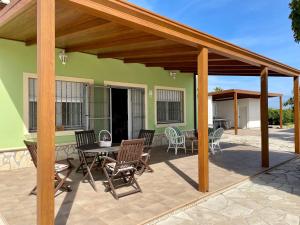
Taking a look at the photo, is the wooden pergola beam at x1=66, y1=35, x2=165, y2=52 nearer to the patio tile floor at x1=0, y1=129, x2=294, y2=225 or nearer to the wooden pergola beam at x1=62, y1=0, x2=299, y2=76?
the wooden pergola beam at x1=62, y1=0, x2=299, y2=76

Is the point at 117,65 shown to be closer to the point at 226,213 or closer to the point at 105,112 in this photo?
the point at 105,112

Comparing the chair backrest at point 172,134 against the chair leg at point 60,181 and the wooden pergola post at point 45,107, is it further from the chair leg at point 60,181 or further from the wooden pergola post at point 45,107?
the wooden pergola post at point 45,107

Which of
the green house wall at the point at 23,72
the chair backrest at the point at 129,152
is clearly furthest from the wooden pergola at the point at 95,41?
the chair backrest at the point at 129,152

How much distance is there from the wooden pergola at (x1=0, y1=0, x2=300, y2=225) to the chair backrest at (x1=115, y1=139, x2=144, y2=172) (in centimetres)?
117

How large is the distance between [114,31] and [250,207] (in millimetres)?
3910

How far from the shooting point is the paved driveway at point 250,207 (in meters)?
3.69

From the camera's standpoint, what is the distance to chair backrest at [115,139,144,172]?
4582 mm

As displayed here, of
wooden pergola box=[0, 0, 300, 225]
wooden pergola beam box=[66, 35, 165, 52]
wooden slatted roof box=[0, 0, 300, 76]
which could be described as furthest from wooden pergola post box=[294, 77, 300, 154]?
wooden pergola beam box=[66, 35, 165, 52]

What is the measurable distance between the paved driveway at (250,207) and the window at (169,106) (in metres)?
5.86

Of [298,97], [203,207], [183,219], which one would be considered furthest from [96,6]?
[298,97]

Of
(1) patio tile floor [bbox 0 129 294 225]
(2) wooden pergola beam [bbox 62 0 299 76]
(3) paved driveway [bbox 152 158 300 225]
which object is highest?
(2) wooden pergola beam [bbox 62 0 299 76]

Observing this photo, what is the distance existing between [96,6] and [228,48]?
3324 mm

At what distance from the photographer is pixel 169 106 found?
11594 mm

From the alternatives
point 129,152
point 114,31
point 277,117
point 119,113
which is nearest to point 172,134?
point 119,113
